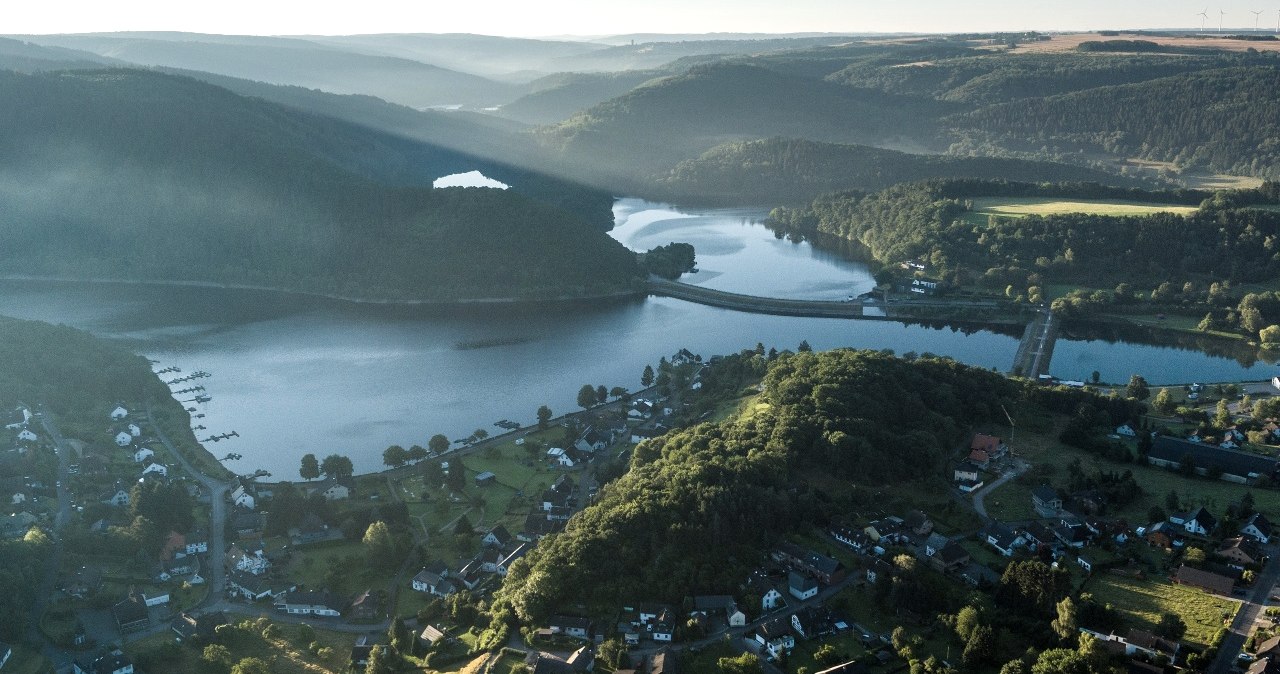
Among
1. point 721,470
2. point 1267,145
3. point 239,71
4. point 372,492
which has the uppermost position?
point 239,71

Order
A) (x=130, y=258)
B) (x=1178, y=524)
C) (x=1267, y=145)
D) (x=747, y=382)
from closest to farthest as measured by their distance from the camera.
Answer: (x=1178, y=524)
(x=747, y=382)
(x=130, y=258)
(x=1267, y=145)

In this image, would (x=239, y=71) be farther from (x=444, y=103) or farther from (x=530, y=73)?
(x=530, y=73)

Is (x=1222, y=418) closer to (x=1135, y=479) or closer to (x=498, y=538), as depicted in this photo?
(x=1135, y=479)

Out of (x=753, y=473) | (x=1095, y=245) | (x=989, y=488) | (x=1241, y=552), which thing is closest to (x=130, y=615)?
(x=753, y=473)

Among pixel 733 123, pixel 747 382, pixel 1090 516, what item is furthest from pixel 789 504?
pixel 733 123

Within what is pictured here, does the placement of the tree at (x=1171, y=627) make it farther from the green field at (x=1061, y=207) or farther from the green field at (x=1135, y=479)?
the green field at (x=1061, y=207)

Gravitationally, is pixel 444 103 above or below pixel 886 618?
above

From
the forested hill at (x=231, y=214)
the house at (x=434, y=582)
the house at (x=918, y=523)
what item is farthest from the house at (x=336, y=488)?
the forested hill at (x=231, y=214)

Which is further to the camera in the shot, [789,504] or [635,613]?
[789,504]
